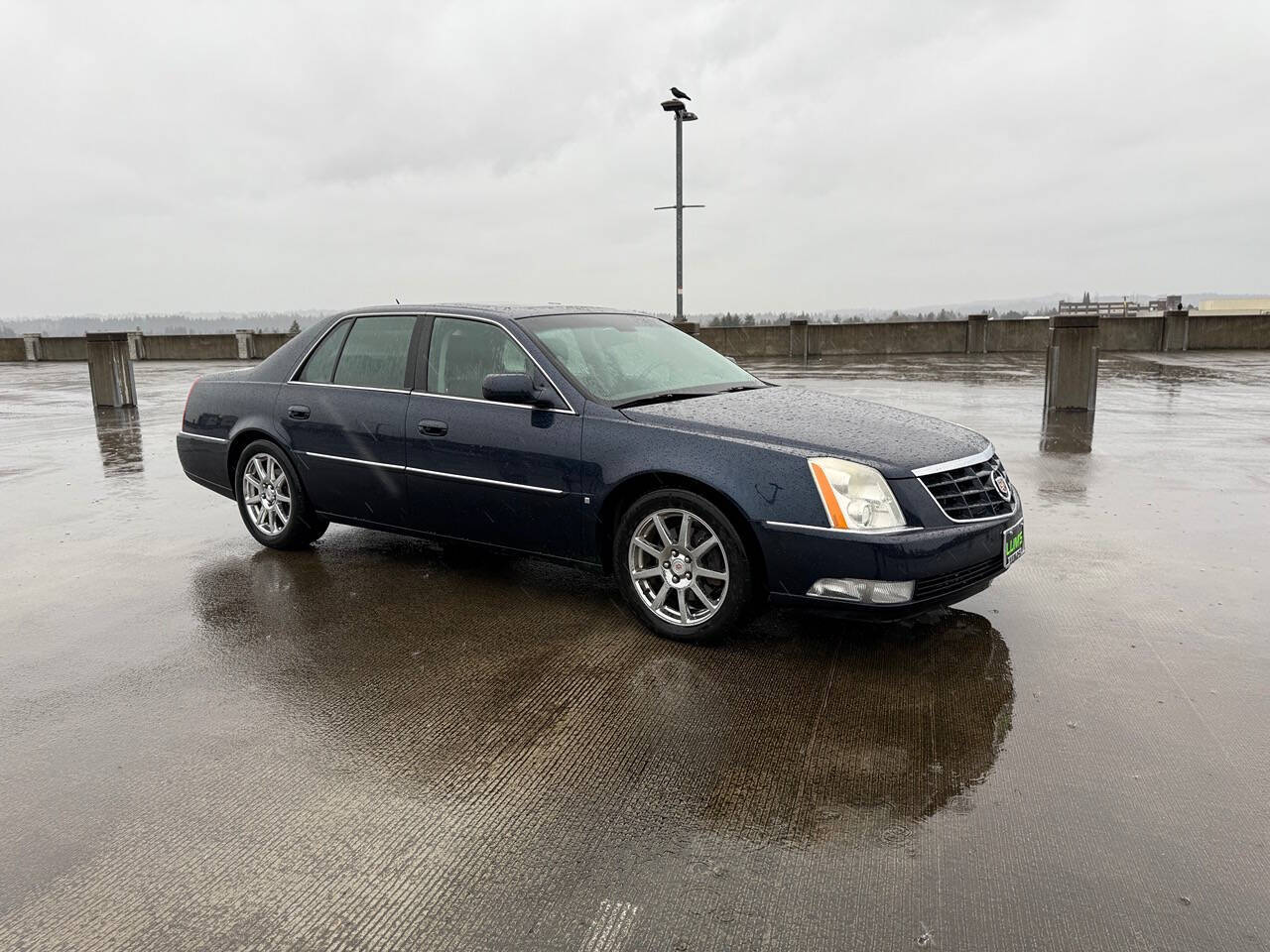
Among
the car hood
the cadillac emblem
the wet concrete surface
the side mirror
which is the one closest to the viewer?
the wet concrete surface

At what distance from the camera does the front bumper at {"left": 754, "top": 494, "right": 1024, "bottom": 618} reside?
152 inches

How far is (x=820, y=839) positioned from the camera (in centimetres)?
276

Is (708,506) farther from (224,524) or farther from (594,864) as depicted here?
(224,524)

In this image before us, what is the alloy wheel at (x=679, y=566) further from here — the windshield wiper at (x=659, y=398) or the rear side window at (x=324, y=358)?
the rear side window at (x=324, y=358)

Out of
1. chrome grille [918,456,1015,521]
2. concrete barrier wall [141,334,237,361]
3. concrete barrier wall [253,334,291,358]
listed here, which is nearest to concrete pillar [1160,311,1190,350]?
chrome grille [918,456,1015,521]

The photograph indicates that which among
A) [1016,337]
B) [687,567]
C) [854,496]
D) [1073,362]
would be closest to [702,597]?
[687,567]

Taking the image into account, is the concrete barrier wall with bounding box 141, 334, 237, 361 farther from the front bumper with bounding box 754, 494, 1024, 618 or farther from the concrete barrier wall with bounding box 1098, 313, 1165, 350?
the front bumper with bounding box 754, 494, 1024, 618

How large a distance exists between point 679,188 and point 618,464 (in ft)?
78.9

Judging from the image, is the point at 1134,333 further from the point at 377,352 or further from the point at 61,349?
the point at 61,349

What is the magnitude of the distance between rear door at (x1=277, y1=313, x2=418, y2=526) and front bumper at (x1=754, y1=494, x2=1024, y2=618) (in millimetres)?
2347

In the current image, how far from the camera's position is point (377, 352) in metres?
5.60

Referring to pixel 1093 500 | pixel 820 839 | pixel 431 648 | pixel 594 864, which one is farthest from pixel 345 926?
pixel 1093 500

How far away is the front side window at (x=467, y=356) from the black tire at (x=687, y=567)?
1.12 metres

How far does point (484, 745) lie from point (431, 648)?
105 centimetres
